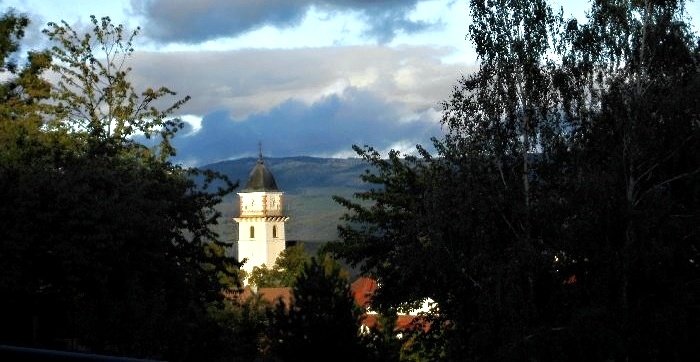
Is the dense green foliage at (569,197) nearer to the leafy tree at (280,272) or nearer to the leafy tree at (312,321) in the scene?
the leafy tree at (312,321)

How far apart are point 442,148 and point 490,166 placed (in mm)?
2695

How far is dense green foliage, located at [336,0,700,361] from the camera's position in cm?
2855

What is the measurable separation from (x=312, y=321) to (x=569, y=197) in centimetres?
1087

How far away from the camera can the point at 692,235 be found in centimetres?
2923

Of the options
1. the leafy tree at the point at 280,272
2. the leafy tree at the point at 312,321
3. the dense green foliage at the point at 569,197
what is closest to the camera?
the leafy tree at the point at 312,321

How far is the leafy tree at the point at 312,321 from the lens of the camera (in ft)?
66.8

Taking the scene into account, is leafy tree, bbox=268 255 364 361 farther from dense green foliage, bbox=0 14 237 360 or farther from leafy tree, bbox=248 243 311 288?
leafy tree, bbox=248 243 311 288

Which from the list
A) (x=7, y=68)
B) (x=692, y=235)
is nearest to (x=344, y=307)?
(x=692, y=235)

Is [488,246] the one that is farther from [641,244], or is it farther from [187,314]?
[187,314]

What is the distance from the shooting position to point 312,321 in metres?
20.4

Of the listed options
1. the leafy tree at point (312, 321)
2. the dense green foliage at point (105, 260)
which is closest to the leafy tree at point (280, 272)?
the dense green foliage at point (105, 260)

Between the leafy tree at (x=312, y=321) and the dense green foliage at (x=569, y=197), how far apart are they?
870 cm

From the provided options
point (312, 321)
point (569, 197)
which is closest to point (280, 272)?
point (569, 197)

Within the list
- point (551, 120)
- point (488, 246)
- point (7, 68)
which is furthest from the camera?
point (7, 68)
